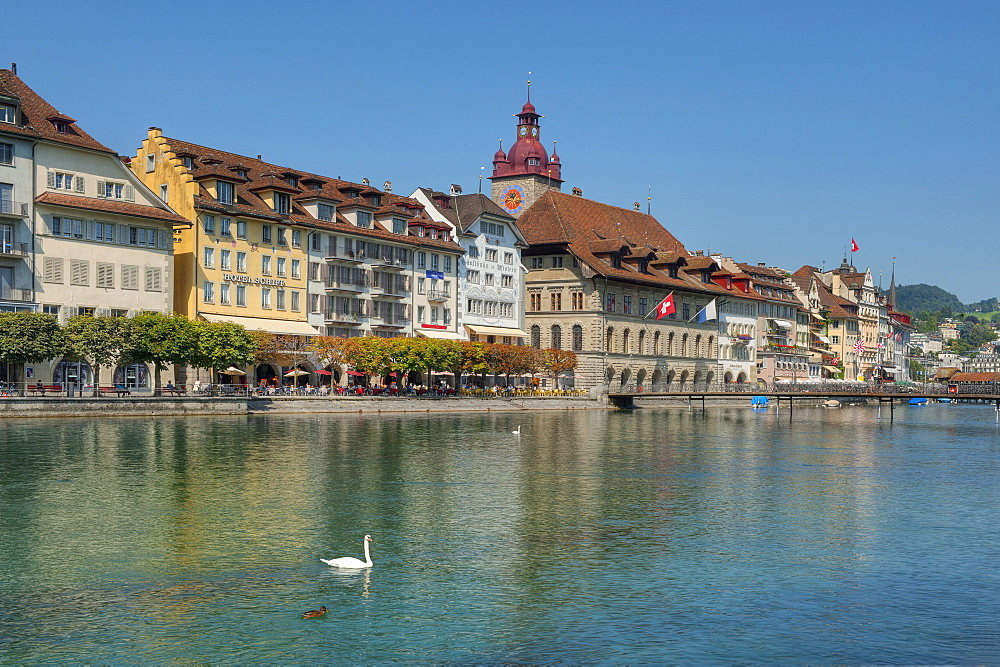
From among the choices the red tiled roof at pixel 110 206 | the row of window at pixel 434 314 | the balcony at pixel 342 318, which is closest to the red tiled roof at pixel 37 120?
the red tiled roof at pixel 110 206

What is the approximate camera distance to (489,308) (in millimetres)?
109562

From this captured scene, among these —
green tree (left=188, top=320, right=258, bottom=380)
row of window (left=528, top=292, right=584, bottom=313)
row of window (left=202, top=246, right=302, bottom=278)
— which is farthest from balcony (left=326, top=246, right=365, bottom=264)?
row of window (left=528, top=292, right=584, bottom=313)

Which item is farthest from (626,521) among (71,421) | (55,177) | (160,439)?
(55,177)

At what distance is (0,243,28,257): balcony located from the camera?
67062 millimetres

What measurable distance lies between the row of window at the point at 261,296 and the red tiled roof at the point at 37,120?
1220cm

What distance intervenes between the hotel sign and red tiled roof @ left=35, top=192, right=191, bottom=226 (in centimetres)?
545

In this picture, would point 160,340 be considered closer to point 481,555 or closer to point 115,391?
point 115,391

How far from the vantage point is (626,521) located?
32.5m

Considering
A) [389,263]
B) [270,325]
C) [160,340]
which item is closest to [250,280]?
[270,325]

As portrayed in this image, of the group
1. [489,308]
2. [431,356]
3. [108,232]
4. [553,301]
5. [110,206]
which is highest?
[110,206]

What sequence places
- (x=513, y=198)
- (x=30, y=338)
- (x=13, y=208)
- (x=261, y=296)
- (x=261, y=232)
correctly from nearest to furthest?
1. (x=30, y=338)
2. (x=13, y=208)
3. (x=261, y=296)
4. (x=261, y=232)
5. (x=513, y=198)

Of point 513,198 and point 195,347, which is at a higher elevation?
point 513,198

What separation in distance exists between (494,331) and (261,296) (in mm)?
31330

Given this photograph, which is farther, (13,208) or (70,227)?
(70,227)
